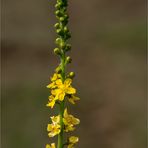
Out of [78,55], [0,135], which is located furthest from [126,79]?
[0,135]

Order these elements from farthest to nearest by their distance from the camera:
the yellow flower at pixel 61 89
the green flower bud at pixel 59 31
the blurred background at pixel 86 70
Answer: the blurred background at pixel 86 70
the green flower bud at pixel 59 31
the yellow flower at pixel 61 89

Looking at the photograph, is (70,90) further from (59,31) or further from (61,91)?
(59,31)

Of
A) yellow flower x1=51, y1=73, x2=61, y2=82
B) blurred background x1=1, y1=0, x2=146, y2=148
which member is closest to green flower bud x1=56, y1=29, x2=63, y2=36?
yellow flower x1=51, y1=73, x2=61, y2=82

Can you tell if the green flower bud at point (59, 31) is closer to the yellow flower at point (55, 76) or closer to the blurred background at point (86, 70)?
the yellow flower at point (55, 76)

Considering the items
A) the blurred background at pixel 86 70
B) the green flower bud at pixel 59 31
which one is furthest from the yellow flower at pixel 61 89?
the blurred background at pixel 86 70

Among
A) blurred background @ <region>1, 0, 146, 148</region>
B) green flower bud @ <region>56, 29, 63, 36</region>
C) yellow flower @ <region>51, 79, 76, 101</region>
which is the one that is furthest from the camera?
blurred background @ <region>1, 0, 146, 148</region>

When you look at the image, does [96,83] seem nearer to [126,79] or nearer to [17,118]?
[126,79]

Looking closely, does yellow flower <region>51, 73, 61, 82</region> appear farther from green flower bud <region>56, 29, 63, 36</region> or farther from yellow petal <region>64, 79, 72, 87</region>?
green flower bud <region>56, 29, 63, 36</region>

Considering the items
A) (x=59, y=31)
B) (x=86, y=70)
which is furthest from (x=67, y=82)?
(x=86, y=70)
